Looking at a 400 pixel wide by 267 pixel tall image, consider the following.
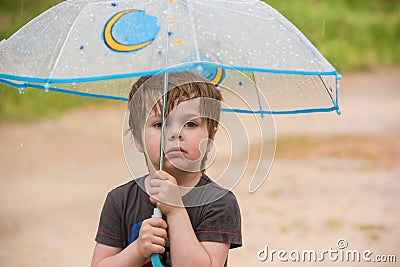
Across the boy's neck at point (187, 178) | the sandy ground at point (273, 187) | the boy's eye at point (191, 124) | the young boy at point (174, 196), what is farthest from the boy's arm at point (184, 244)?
the sandy ground at point (273, 187)

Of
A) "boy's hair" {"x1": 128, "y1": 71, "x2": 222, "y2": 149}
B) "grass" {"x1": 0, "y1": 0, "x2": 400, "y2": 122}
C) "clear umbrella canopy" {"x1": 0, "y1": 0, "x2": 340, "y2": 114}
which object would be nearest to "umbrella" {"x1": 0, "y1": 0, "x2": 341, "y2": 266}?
"clear umbrella canopy" {"x1": 0, "y1": 0, "x2": 340, "y2": 114}

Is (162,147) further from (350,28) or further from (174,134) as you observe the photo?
(350,28)

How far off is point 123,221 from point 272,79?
85 cm

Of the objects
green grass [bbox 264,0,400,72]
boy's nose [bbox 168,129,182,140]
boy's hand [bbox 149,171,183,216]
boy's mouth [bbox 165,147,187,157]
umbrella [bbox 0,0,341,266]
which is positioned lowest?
boy's hand [bbox 149,171,183,216]

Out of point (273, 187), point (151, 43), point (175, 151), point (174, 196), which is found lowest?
point (273, 187)

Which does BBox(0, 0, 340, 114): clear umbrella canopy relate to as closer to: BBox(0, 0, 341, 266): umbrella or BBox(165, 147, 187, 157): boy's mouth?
BBox(0, 0, 341, 266): umbrella

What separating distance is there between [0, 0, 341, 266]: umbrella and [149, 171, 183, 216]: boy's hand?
0.98 ft

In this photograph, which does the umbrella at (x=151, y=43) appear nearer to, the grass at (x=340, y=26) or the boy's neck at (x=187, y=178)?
the boy's neck at (x=187, y=178)

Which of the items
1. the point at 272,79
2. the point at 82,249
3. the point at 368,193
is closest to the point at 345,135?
the point at 368,193

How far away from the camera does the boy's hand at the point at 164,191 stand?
2.13 meters

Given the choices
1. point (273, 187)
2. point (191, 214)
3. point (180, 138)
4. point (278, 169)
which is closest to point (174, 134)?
point (180, 138)

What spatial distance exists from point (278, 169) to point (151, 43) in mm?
5652

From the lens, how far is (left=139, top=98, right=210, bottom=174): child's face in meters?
2.18

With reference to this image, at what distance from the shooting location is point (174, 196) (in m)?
2.15
